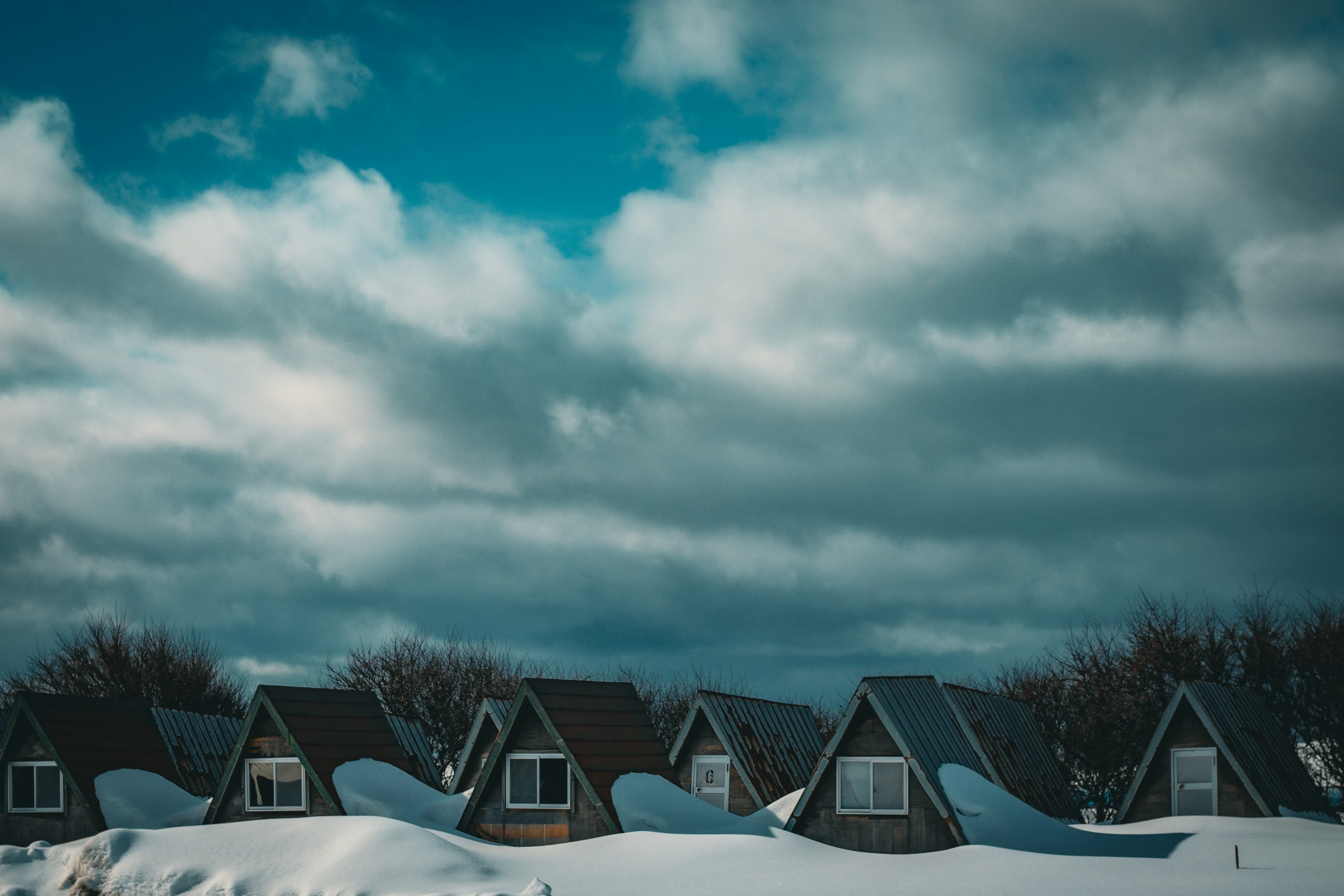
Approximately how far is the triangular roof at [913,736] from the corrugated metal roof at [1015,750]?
2.02 m

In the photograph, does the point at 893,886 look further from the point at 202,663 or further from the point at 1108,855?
the point at 202,663

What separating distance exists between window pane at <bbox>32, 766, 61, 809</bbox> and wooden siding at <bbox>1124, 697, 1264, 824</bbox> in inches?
1053

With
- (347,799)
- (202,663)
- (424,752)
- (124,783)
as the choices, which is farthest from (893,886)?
(202,663)

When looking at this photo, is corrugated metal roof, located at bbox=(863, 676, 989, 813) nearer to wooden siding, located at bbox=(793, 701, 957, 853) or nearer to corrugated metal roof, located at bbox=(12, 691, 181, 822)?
wooden siding, located at bbox=(793, 701, 957, 853)

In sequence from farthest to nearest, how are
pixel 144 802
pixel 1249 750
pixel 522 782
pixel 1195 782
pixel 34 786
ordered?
1. pixel 144 802
2. pixel 34 786
3. pixel 1249 750
4. pixel 1195 782
5. pixel 522 782

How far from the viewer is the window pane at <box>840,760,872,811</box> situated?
78.4ft

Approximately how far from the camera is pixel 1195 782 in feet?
93.2

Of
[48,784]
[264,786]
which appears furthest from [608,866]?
[48,784]

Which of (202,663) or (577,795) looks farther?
(202,663)

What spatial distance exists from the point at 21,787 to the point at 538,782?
1492 centimetres

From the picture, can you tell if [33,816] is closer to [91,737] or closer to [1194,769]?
[91,737]

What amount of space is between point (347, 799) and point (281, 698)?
2.81 meters

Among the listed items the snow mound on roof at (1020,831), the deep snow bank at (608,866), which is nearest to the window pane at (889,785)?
the snow mound on roof at (1020,831)

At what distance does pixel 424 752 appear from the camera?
113ft
